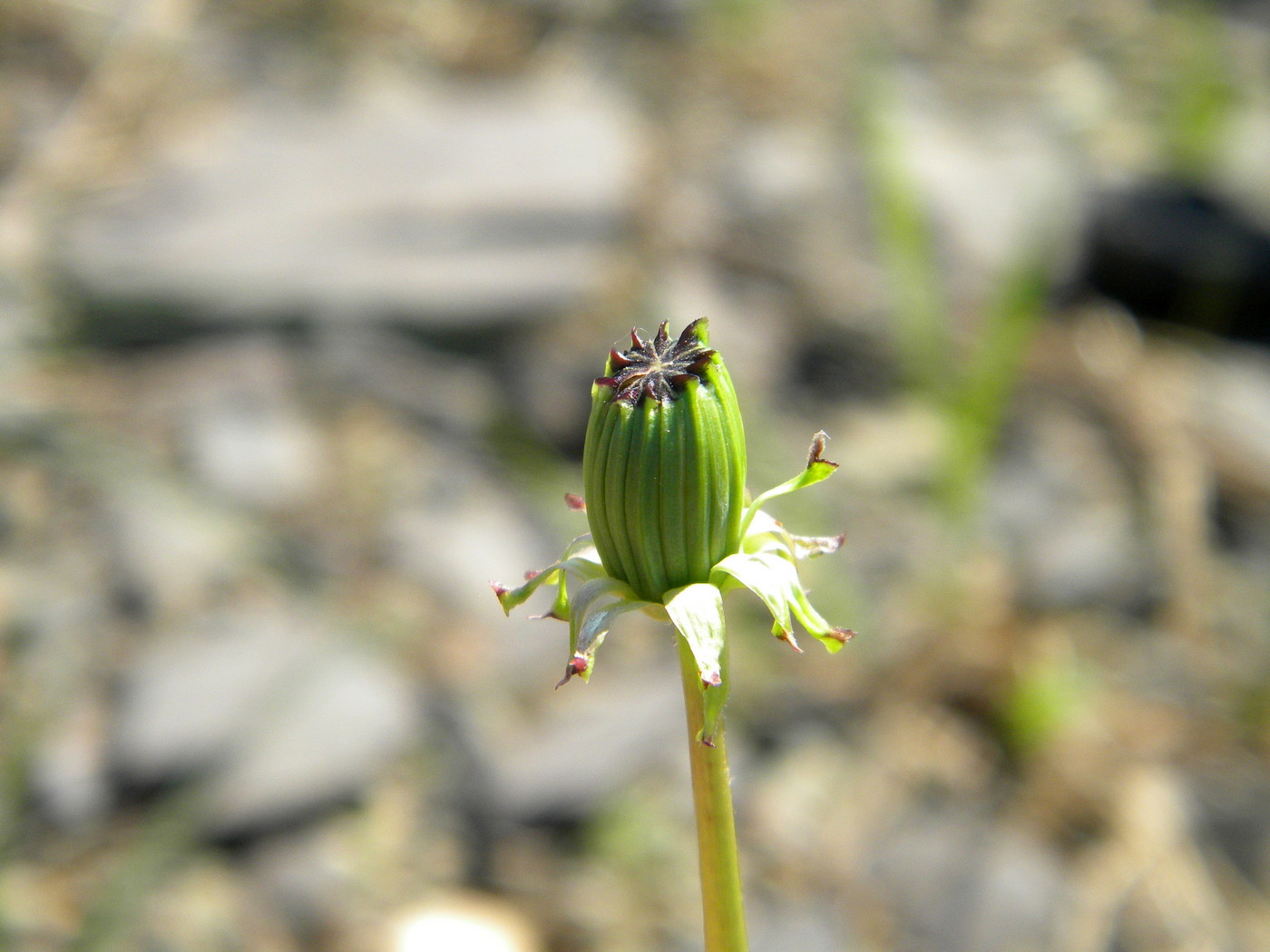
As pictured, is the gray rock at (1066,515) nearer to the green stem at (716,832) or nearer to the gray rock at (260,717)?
the gray rock at (260,717)

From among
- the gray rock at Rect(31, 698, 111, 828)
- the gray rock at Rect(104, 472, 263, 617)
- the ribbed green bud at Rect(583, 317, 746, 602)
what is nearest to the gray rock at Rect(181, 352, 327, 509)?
the gray rock at Rect(104, 472, 263, 617)

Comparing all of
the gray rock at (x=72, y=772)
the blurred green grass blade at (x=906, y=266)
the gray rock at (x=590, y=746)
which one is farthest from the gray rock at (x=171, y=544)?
the blurred green grass blade at (x=906, y=266)

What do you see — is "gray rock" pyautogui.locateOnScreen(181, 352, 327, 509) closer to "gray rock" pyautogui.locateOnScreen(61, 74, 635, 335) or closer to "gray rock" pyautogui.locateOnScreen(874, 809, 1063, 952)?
"gray rock" pyautogui.locateOnScreen(61, 74, 635, 335)

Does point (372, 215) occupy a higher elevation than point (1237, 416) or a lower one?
higher

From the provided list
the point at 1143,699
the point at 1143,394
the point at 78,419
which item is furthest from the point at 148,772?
the point at 1143,394

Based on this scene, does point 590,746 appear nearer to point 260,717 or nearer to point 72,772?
point 260,717

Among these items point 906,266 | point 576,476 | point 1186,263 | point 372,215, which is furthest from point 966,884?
point 372,215

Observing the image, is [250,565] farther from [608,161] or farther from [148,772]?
[608,161]
